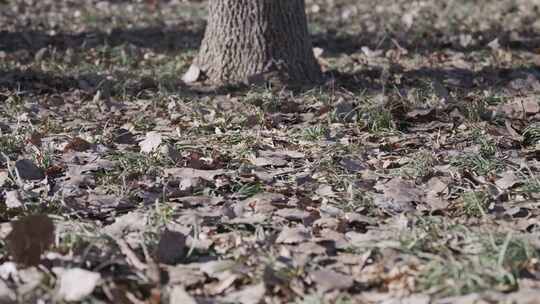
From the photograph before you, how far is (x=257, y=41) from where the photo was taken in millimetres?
5316

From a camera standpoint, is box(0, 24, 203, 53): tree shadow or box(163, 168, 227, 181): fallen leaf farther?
box(0, 24, 203, 53): tree shadow

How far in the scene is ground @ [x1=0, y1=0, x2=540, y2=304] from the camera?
2252mm

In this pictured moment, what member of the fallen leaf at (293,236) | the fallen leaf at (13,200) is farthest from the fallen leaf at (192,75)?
the fallen leaf at (293,236)

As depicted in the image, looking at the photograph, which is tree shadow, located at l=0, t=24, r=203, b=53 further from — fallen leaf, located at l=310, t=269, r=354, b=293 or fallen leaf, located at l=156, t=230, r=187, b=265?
fallen leaf, located at l=310, t=269, r=354, b=293

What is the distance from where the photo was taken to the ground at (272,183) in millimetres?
2252

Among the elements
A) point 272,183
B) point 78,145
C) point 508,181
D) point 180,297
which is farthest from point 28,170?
point 508,181

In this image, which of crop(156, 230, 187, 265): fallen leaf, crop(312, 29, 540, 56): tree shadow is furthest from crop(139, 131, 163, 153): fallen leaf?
crop(312, 29, 540, 56): tree shadow

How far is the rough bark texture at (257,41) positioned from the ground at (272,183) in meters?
0.22

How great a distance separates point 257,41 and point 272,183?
91.3 inches

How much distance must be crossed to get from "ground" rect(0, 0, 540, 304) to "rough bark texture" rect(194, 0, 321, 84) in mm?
216

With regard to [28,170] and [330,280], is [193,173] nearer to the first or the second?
[28,170]

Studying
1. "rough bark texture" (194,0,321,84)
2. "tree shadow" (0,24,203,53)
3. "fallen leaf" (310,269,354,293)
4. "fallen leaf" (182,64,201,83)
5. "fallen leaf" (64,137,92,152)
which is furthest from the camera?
"tree shadow" (0,24,203,53)

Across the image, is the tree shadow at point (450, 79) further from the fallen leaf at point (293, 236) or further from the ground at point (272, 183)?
the fallen leaf at point (293, 236)

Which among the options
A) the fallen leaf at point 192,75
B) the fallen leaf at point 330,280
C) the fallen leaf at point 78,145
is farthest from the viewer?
the fallen leaf at point 192,75
